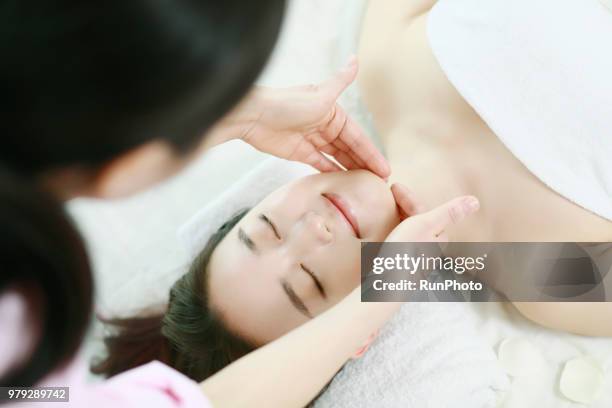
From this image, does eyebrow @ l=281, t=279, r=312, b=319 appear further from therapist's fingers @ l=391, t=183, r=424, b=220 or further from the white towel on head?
the white towel on head

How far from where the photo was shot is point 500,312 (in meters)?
1.28

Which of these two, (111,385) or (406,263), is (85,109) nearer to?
(111,385)

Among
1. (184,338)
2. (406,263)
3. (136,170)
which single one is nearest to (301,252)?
(406,263)

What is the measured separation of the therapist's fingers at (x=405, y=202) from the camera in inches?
43.6

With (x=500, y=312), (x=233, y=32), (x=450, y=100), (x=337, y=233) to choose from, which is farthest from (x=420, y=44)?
(x=233, y=32)

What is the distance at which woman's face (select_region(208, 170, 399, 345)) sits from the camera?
106 cm

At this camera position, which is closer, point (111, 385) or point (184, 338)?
point (111, 385)

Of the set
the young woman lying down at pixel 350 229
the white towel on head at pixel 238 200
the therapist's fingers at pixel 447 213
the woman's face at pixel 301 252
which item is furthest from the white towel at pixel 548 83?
the white towel on head at pixel 238 200

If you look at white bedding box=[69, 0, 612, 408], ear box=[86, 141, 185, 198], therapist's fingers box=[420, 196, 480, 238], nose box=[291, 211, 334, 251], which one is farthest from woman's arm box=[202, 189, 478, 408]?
ear box=[86, 141, 185, 198]

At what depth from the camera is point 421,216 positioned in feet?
3.34

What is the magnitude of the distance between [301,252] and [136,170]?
66 cm

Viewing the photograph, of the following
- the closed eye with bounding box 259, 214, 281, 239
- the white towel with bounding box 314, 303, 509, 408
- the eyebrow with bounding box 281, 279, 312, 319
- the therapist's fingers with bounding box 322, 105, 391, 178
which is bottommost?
the white towel with bounding box 314, 303, 509, 408

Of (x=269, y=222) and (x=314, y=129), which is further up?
(x=314, y=129)

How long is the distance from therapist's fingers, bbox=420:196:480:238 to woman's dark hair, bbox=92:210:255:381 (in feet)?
1.29
